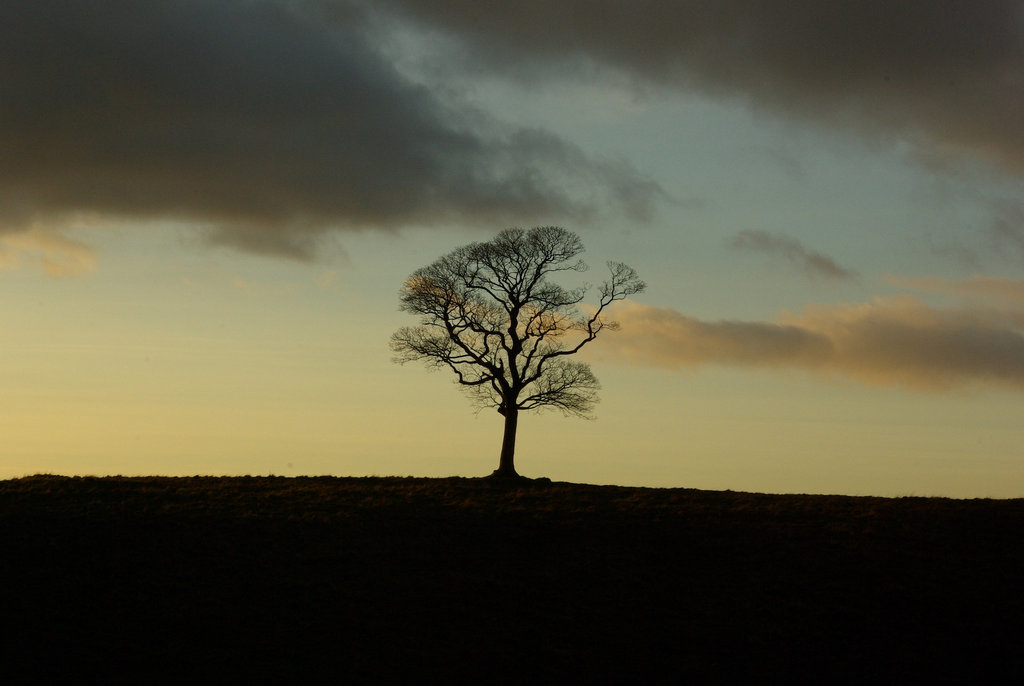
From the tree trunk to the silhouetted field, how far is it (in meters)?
7.62

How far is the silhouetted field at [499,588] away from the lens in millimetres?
26172

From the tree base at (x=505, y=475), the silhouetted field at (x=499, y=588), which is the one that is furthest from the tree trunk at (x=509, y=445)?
the silhouetted field at (x=499, y=588)

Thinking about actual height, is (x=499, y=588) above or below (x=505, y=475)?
below

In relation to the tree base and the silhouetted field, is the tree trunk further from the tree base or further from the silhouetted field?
the silhouetted field

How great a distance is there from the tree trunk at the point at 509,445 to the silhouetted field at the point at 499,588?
7624 mm

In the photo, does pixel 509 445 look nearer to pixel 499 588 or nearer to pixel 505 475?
pixel 505 475

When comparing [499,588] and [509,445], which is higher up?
[509,445]

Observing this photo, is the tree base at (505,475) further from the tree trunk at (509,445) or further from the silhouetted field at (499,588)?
the silhouetted field at (499,588)

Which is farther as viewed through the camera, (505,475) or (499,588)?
(505,475)

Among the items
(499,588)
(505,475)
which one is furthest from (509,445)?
(499,588)

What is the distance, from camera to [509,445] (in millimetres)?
49812

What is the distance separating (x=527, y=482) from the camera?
48.1 m

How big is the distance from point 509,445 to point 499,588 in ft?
62.2

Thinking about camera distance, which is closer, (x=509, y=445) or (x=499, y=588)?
(x=499, y=588)
